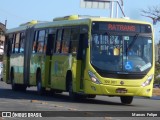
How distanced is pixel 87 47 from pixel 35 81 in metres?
6.75

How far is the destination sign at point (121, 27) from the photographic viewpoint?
24875 millimetres

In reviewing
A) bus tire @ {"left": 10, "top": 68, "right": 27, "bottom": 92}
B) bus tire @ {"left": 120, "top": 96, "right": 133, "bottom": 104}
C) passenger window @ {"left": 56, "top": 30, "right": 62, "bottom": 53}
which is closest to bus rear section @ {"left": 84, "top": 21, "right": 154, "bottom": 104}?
bus tire @ {"left": 120, "top": 96, "right": 133, "bottom": 104}

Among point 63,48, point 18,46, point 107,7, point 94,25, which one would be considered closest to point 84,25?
point 94,25

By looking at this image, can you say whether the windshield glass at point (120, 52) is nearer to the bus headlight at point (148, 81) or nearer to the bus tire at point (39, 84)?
the bus headlight at point (148, 81)

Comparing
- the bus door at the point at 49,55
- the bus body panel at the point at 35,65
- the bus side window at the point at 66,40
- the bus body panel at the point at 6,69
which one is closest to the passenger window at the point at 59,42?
the bus side window at the point at 66,40

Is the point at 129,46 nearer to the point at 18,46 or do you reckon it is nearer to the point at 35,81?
the point at 35,81

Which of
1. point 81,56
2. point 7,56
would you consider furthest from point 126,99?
point 7,56

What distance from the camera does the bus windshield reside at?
24.7 meters

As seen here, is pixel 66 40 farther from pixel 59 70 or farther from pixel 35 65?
pixel 35 65

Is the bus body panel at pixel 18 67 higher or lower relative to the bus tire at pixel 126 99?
higher

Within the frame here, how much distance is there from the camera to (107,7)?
50719 millimetres

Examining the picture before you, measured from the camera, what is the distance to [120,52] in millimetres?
24828

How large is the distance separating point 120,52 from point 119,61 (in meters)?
0.34

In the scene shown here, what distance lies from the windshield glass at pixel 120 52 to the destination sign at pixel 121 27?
0.17m
